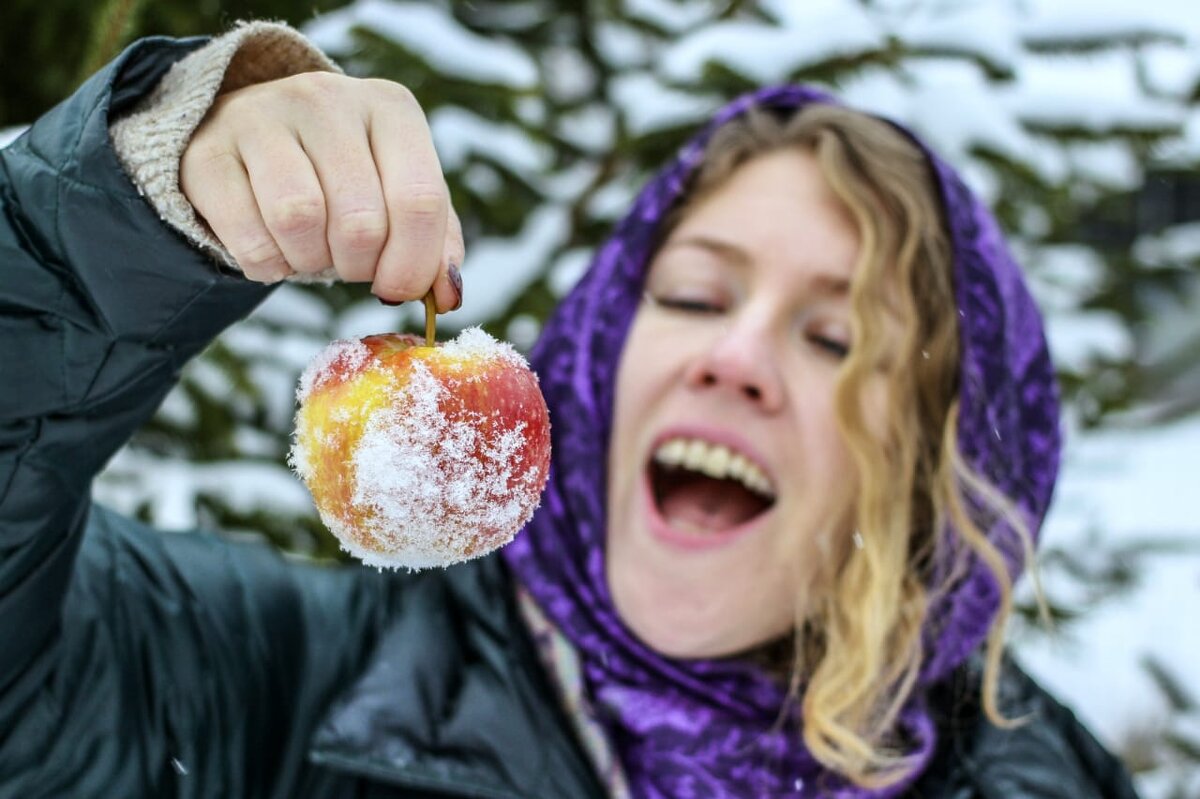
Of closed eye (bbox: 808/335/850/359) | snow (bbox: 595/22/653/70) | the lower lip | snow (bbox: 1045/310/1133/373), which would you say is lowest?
snow (bbox: 1045/310/1133/373)

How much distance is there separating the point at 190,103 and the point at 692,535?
1.01 m

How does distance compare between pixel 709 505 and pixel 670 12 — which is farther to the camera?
pixel 670 12

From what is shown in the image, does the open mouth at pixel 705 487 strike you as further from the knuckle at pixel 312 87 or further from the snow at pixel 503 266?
the knuckle at pixel 312 87

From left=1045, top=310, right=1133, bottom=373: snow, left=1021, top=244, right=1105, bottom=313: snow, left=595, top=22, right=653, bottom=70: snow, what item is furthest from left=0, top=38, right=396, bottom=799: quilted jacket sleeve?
left=1021, top=244, right=1105, bottom=313: snow

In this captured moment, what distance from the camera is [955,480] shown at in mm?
1698

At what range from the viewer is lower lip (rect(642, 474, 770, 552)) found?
61.0 inches

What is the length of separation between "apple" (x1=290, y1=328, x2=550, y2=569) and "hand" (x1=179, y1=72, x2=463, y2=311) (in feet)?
0.23

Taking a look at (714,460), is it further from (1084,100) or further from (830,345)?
(1084,100)

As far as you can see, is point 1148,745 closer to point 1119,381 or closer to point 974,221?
point 1119,381

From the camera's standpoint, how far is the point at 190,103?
857 mm

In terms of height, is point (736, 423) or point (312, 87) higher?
point (312, 87)

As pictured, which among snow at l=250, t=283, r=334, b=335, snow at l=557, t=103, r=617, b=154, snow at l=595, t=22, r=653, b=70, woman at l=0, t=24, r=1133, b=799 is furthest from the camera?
snow at l=595, t=22, r=653, b=70

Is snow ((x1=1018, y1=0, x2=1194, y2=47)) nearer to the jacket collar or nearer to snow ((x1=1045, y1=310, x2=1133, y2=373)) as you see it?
snow ((x1=1045, y1=310, x2=1133, y2=373))

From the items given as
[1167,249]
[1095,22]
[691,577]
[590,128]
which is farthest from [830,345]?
[1167,249]
